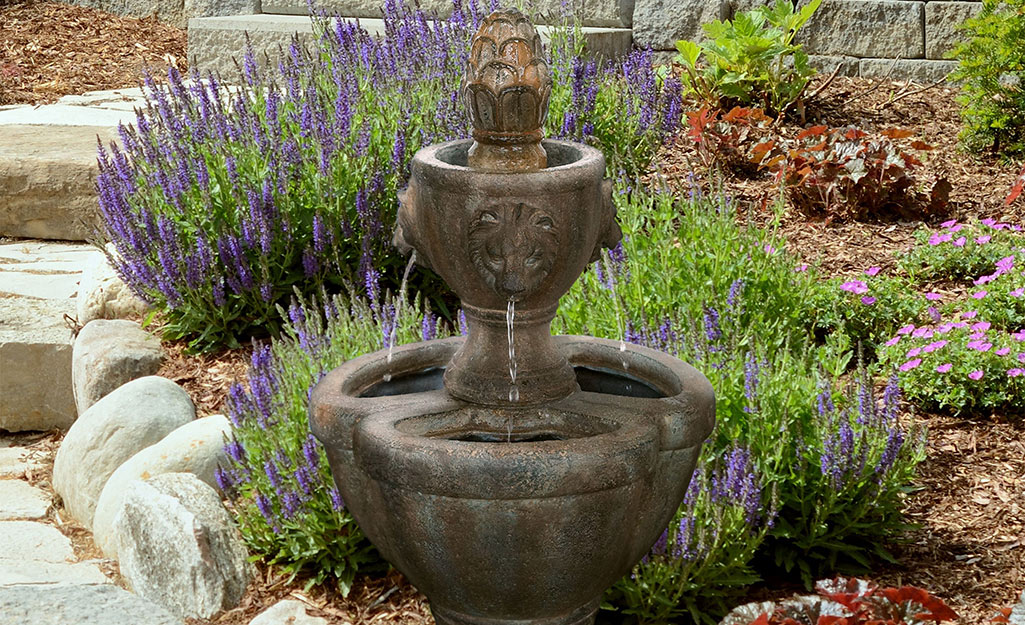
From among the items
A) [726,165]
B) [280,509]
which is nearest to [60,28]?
[726,165]

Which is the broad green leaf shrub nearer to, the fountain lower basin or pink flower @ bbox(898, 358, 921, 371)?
pink flower @ bbox(898, 358, 921, 371)

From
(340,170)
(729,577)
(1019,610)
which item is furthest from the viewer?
(340,170)

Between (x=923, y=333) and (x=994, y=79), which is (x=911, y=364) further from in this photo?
(x=994, y=79)

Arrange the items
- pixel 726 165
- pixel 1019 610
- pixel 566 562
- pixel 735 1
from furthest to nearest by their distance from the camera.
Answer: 1. pixel 735 1
2. pixel 726 165
3. pixel 1019 610
4. pixel 566 562

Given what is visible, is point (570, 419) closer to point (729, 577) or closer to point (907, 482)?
point (729, 577)

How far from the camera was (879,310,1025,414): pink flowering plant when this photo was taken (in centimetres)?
388

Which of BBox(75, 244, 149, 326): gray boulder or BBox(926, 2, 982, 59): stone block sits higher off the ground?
BBox(926, 2, 982, 59): stone block

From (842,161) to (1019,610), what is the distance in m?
3.17

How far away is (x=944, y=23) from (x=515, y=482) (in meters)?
6.05

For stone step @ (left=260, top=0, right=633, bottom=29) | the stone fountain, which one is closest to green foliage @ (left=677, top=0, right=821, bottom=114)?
stone step @ (left=260, top=0, right=633, bottom=29)

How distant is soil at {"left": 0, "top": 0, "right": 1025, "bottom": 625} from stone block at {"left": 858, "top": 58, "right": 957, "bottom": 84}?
0.32 feet

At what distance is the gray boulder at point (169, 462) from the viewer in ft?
12.6

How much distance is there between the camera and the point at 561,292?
2.48 metres

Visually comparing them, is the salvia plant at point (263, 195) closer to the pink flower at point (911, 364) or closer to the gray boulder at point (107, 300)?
the gray boulder at point (107, 300)
